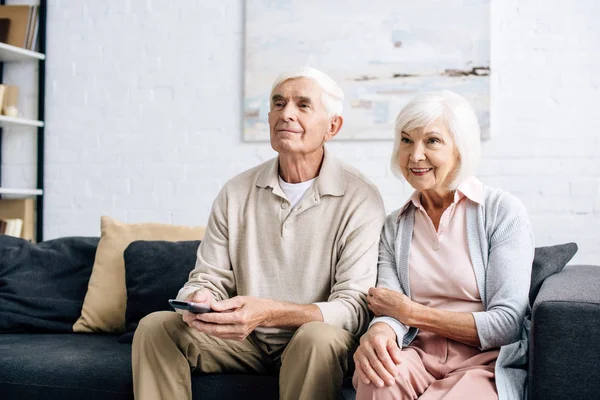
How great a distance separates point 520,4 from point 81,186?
223 cm

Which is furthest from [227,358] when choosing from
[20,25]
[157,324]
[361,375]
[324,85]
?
[20,25]

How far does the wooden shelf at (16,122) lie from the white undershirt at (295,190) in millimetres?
1794

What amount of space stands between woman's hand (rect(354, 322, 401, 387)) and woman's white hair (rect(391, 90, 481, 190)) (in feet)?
1.57

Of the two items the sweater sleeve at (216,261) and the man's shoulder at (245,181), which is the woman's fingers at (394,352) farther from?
the man's shoulder at (245,181)

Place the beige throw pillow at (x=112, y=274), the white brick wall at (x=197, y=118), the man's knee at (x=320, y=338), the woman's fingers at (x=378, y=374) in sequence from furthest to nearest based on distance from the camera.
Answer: the white brick wall at (x=197, y=118) → the beige throw pillow at (x=112, y=274) → the man's knee at (x=320, y=338) → the woman's fingers at (x=378, y=374)

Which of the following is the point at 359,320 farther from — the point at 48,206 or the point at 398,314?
the point at 48,206

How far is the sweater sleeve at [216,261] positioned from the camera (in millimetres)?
2090

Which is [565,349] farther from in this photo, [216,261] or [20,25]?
[20,25]

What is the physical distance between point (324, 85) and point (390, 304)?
75 cm

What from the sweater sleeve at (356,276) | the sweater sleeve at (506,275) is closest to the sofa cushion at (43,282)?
the sweater sleeve at (356,276)

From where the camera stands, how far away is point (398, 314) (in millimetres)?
1781

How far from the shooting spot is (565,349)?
1.51m

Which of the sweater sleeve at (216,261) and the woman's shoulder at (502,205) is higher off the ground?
the woman's shoulder at (502,205)

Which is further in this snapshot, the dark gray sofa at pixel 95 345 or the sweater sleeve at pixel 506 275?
the sweater sleeve at pixel 506 275
